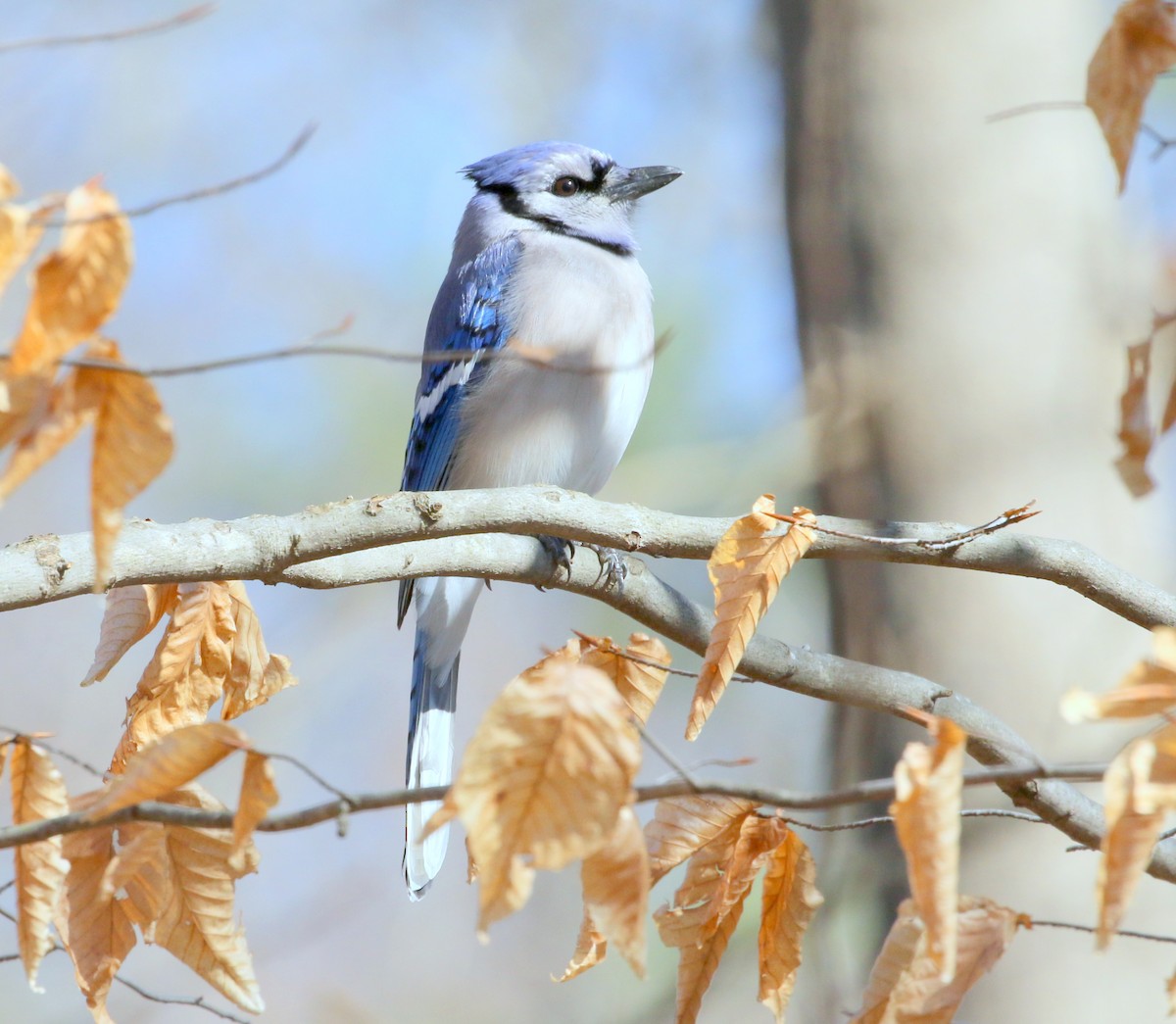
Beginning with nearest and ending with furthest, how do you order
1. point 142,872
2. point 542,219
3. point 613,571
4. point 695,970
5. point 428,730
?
point 142,872 < point 695,970 < point 613,571 < point 428,730 < point 542,219

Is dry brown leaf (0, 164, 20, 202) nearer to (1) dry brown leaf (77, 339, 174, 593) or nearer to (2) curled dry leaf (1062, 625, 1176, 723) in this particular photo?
(1) dry brown leaf (77, 339, 174, 593)

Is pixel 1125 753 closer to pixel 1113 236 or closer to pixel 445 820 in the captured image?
pixel 445 820

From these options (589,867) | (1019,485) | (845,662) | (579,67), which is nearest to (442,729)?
(845,662)

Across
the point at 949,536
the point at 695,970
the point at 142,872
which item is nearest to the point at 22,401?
the point at 142,872

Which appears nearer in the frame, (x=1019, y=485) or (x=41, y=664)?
(x=1019, y=485)

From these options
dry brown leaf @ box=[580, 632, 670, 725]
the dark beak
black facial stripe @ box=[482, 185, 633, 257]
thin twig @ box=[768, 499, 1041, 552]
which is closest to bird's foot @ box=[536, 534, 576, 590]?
dry brown leaf @ box=[580, 632, 670, 725]

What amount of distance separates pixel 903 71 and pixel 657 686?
3006mm

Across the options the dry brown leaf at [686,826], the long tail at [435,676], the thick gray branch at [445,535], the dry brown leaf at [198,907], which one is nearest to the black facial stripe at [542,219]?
the long tail at [435,676]

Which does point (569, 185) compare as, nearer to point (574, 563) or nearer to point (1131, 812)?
point (574, 563)

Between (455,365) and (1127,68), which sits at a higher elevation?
(1127,68)

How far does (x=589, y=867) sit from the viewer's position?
3.94 feet

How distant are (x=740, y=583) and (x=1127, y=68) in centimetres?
77

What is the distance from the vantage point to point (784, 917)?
64.9 inches

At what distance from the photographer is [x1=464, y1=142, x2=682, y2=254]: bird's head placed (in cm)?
402
